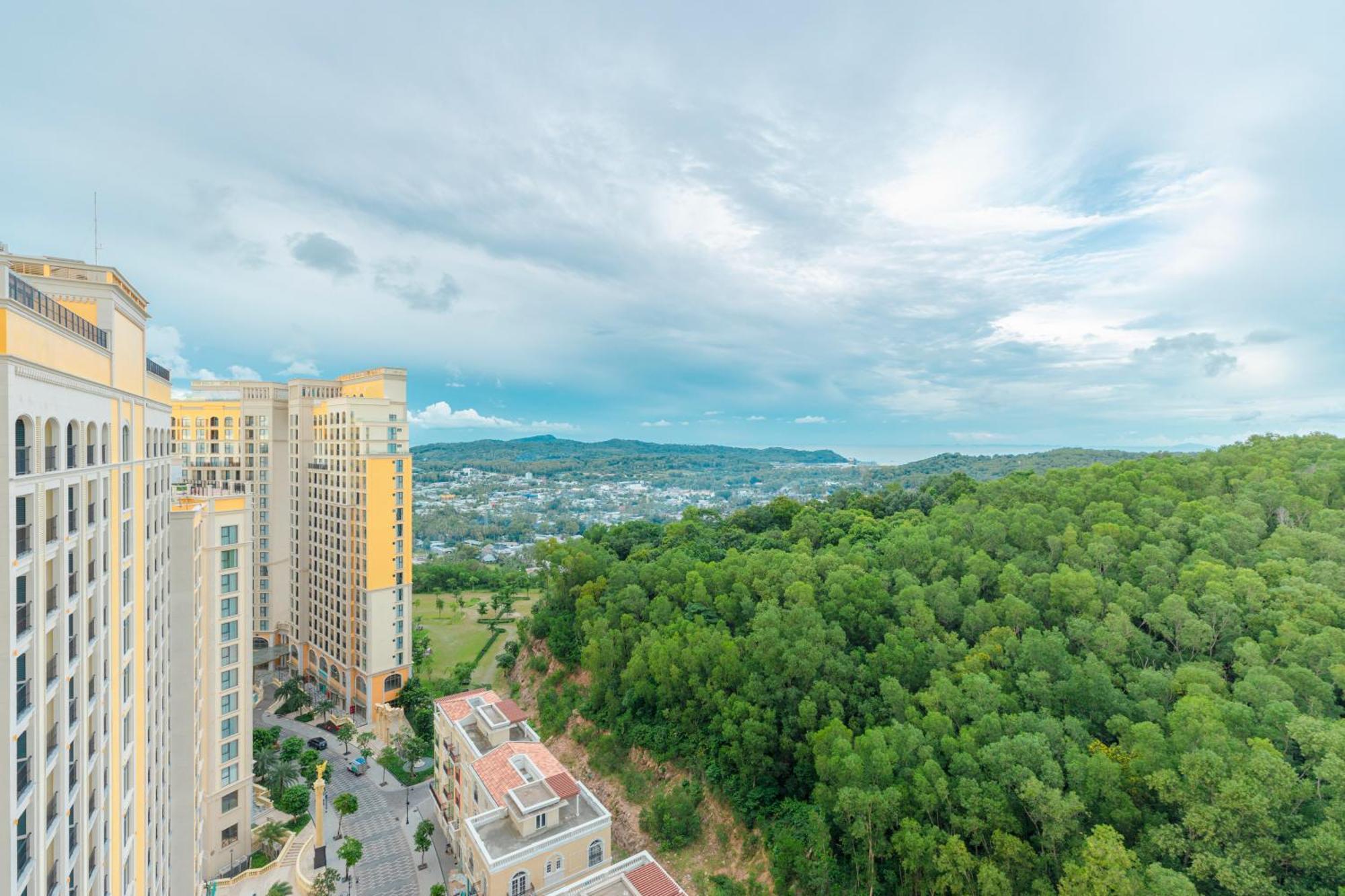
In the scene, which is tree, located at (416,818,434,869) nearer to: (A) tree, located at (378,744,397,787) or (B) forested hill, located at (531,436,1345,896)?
(A) tree, located at (378,744,397,787)

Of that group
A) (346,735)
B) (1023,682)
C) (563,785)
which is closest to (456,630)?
(346,735)

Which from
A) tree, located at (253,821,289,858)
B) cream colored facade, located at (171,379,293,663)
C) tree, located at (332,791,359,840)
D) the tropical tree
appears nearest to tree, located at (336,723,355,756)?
the tropical tree

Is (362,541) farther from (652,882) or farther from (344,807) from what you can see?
(652,882)

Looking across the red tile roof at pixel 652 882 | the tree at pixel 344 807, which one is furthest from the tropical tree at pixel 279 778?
the red tile roof at pixel 652 882

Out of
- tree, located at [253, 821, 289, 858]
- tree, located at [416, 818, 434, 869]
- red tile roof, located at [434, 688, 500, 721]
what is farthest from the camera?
red tile roof, located at [434, 688, 500, 721]

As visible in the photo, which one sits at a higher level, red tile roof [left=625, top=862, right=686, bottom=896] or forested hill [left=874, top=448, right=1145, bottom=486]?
forested hill [left=874, top=448, right=1145, bottom=486]

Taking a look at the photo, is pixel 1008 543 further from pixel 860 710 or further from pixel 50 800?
pixel 50 800

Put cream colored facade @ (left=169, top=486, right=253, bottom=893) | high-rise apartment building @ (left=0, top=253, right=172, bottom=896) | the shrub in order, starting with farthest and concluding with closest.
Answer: the shrub → cream colored facade @ (left=169, top=486, right=253, bottom=893) → high-rise apartment building @ (left=0, top=253, right=172, bottom=896)
